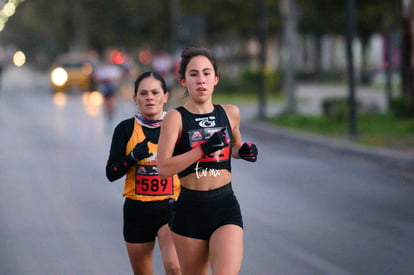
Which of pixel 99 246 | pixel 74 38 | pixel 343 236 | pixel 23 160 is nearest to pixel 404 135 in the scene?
pixel 23 160

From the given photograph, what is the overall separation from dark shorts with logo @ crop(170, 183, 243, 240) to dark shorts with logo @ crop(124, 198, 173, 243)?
2.60 ft

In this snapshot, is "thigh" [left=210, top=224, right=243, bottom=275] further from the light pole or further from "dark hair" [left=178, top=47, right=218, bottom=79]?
the light pole

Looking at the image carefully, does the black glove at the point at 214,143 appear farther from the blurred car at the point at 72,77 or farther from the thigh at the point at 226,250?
the blurred car at the point at 72,77

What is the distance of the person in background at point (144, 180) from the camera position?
240 inches

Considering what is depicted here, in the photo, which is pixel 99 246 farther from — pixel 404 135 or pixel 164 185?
pixel 404 135

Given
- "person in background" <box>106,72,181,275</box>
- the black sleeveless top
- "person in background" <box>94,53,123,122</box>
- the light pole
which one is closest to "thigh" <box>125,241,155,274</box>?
"person in background" <box>106,72,181,275</box>

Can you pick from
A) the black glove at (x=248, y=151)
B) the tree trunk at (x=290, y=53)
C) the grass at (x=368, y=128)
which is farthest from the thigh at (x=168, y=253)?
the tree trunk at (x=290, y=53)

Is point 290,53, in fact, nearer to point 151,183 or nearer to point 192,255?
point 151,183

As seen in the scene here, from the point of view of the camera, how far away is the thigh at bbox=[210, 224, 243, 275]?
5.04 m

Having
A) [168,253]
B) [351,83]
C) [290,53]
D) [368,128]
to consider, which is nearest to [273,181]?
[351,83]

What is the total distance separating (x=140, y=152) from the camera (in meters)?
5.85

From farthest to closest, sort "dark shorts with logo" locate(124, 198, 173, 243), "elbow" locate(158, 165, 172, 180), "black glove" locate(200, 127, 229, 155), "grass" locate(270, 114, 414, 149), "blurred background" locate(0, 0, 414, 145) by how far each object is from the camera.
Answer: "blurred background" locate(0, 0, 414, 145)
"grass" locate(270, 114, 414, 149)
"dark shorts with logo" locate(124, 198, 173, 243)
"elbow" locate(158, 165, 172, 180)
"black glove" locate(200, 127, 229, 155)

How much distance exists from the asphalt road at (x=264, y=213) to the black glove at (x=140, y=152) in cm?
252

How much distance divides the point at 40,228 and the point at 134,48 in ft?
196
